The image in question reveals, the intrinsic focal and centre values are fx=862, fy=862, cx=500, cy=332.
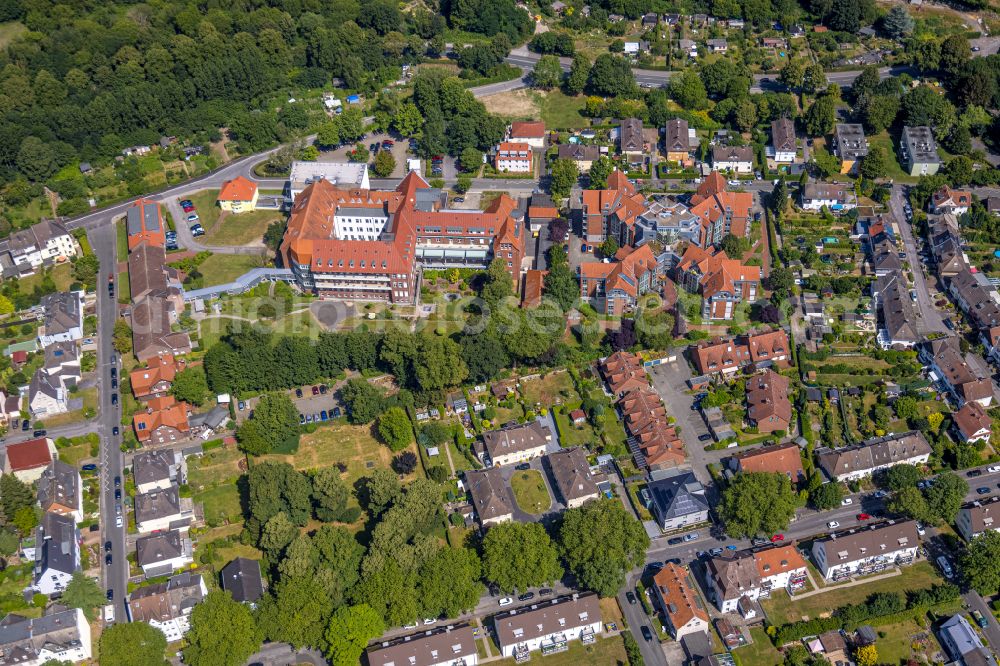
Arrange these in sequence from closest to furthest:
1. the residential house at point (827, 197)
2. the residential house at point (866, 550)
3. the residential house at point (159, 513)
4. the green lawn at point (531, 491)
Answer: the residential house at point (866, 550) < the residential house at point (159, 513) < the green lawn at point (531, 491) < the residential house at point (827, 197)

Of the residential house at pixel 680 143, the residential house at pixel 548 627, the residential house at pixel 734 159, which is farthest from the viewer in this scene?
the residential house at pixel 680 143

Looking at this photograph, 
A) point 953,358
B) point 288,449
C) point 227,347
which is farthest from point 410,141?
point 953,358

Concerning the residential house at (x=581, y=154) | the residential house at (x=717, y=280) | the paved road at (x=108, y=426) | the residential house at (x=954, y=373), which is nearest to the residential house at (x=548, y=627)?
the paved road at (x=108, y=426)

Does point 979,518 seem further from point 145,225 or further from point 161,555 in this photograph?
point 145,225

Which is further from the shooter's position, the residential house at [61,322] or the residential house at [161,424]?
the residential house at [61,322]

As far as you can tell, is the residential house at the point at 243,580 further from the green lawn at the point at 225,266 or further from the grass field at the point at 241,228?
the grass field at the point at 241,228

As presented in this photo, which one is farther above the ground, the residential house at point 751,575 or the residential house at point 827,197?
the residential house at point 827,197

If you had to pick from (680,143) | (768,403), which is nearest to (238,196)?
(680,143)

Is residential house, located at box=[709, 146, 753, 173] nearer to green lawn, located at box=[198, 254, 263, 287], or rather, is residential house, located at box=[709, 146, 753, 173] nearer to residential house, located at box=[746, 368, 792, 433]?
residential house, located at box=[746, 368, 792, 433]
